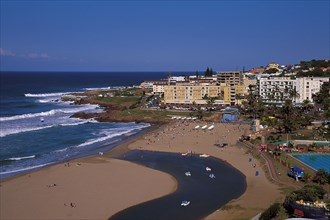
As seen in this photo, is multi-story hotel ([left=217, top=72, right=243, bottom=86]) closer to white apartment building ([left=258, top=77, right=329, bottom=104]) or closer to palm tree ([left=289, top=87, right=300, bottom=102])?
white apartment building ([left=258, top=77, right=329, bottom=104])

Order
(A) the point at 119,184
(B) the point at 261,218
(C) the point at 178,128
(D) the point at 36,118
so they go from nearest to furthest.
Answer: (B) the point at 261,218 < (A) the point at 119,184 < (C) the point at 178,128 < (D) the point at 36,118

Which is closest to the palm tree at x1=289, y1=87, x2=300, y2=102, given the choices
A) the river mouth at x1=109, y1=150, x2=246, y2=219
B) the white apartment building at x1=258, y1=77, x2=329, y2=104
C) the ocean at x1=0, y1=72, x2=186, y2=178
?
the white apartment building at x1=258, y1=77, x2=329, y2=104

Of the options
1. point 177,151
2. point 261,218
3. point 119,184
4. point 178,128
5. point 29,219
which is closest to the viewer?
point 261,218

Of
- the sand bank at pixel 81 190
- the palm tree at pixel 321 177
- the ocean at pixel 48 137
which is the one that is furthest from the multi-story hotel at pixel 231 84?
the palm tree at pixel 321 177

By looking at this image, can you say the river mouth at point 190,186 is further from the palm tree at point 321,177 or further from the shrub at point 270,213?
the palm tree at point 321,177

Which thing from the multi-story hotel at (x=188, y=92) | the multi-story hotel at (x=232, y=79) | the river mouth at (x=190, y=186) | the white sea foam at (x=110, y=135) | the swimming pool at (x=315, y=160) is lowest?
the river mouth at (x=190, y=186)

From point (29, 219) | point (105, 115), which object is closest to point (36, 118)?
point (105, 115)

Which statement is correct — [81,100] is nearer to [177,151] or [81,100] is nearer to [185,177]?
[177,151]
